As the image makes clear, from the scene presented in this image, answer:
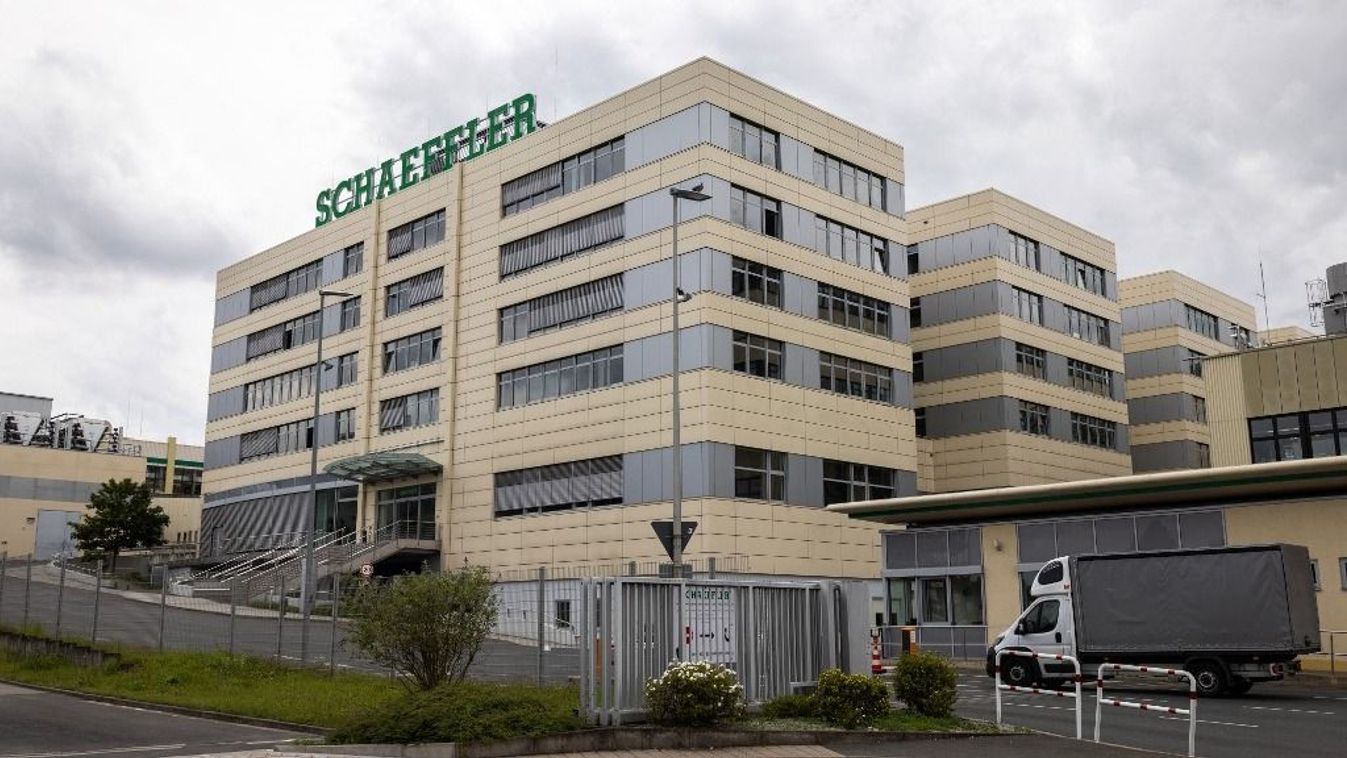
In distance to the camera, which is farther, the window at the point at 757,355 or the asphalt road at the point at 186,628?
the window at the point at 757,355

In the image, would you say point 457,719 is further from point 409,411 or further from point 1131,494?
point 409,411

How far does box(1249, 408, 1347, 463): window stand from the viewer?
3888cm

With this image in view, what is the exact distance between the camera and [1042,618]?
2886 centimetres

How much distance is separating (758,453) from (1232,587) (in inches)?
824

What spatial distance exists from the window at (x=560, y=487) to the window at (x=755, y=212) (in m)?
9.76

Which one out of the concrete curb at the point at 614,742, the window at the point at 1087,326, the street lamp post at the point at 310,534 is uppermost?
the window at the point at 1087,326

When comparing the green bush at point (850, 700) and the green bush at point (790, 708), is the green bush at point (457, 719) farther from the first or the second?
the green bush at point (850, 700)

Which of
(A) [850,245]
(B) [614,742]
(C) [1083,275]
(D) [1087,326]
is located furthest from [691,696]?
(C) [1083,275]

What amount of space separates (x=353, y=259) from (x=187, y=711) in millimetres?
42034

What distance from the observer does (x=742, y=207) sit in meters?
46.2

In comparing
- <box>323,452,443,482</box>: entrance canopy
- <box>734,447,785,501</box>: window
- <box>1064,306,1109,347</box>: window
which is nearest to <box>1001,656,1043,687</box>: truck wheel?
<box>734,447,785,501</box>: window

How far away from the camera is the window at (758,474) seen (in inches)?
1746

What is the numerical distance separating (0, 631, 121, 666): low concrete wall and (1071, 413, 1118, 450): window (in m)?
45.9

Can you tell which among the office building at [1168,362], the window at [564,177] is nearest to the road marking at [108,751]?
the window at [564,177]
